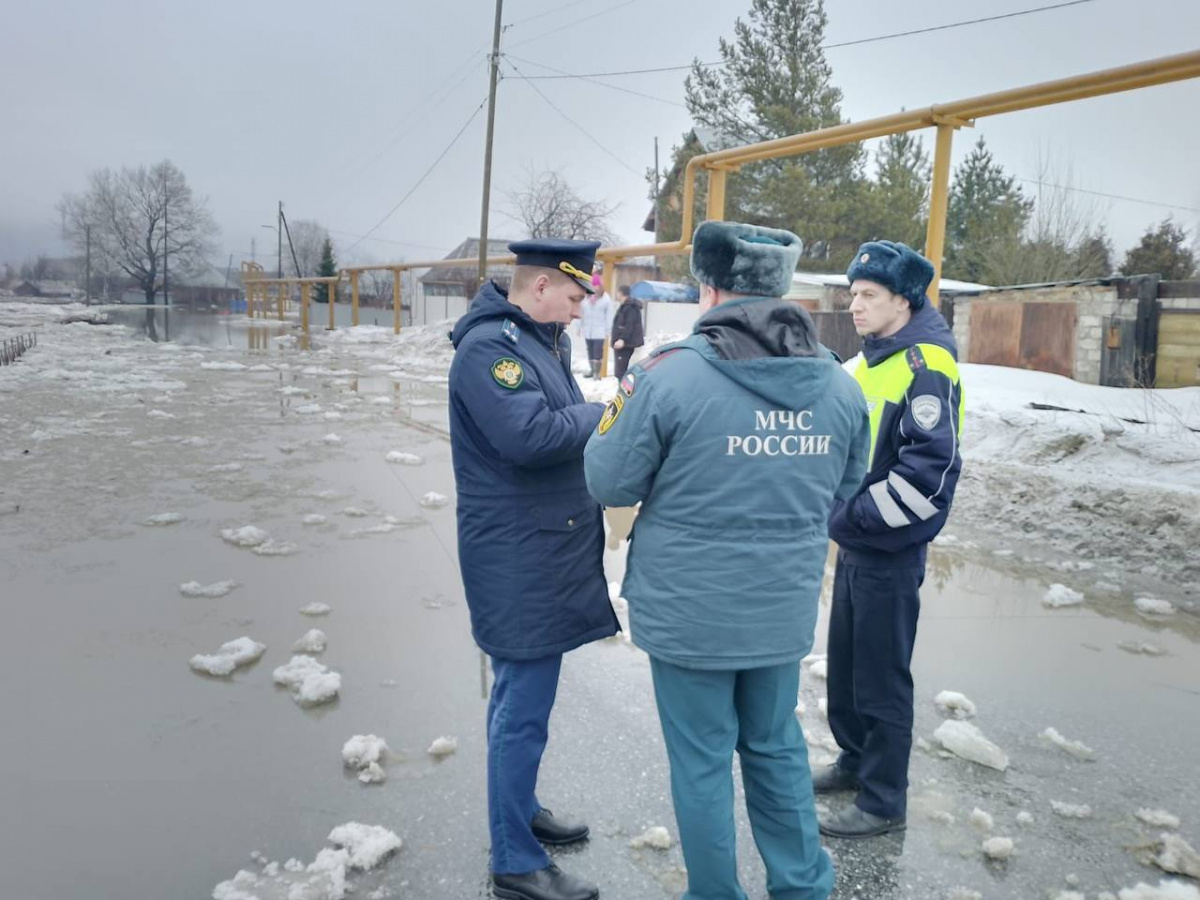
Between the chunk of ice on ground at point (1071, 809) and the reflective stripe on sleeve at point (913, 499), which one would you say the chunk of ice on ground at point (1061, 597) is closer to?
the chunk of ice on ground at point (1071, 809)

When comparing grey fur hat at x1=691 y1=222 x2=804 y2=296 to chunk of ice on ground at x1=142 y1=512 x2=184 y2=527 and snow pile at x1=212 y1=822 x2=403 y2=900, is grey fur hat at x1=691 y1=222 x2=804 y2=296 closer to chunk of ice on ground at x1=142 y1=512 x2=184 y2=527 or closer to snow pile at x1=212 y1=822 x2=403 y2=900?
snow pile at x1=212 y1=822 x2=403 y2=900

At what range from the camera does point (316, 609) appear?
15.9 feet

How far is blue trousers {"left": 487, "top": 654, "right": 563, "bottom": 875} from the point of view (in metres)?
2.62

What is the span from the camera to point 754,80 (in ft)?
103

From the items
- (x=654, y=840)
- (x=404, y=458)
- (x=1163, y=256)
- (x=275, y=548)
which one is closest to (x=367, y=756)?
(x=654, y=840)

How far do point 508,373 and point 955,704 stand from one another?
2527mm

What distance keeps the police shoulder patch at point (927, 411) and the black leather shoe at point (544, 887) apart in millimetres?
1688

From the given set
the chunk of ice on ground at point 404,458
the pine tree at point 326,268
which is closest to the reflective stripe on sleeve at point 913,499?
the chunk of ice on ground at point 404,458

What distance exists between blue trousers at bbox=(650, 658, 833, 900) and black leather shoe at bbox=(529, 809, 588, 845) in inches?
22.4

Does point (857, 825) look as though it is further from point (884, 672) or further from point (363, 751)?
point (363, 751)

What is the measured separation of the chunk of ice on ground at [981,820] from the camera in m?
3.02

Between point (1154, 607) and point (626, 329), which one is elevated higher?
point (626, 329)

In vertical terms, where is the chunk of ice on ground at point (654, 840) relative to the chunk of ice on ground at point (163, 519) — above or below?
below

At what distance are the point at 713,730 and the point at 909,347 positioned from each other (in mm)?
1396
